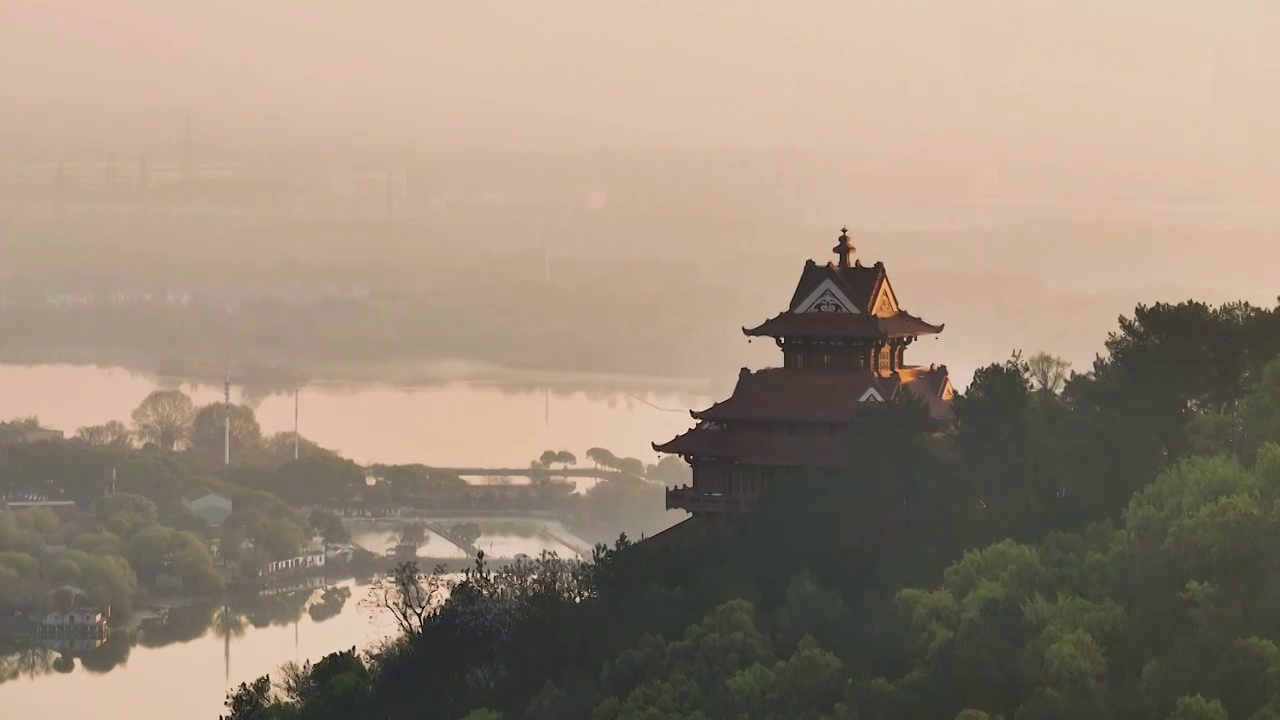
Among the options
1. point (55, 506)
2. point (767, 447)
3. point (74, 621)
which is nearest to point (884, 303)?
point (767, 447)

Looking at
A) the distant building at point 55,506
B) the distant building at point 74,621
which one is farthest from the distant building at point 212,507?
the distant building at point 74,621

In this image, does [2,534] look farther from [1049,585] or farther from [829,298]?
[1049,585]

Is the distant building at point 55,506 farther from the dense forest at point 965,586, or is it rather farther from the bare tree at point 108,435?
the dense forest at point 965,586

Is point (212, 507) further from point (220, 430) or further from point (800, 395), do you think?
point (800, 395)

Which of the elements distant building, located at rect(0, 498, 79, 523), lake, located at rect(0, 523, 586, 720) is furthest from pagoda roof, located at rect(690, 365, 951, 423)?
distant building, located at rect(0, 498, 79, 523)

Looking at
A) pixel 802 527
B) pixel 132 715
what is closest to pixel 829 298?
pixel 802 527

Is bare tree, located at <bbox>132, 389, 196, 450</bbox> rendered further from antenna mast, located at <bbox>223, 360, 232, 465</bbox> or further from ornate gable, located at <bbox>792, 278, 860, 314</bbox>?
ornate gable, located at <bbox>792, 278, 860, 314</bbox>
